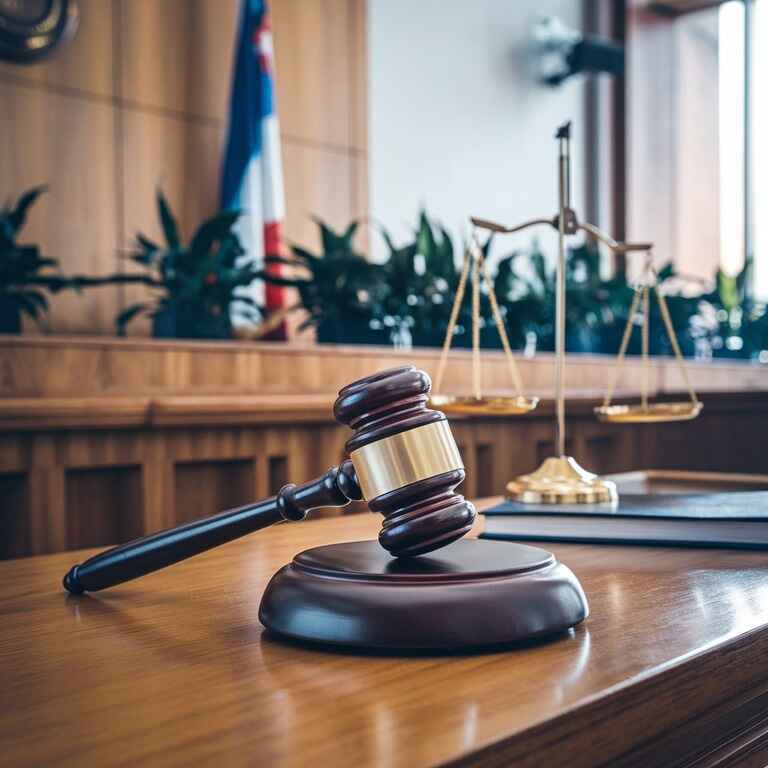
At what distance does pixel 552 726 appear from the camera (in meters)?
0.44

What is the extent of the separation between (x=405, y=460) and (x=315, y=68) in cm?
409

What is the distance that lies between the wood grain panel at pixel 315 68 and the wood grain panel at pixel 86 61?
0.83 metres

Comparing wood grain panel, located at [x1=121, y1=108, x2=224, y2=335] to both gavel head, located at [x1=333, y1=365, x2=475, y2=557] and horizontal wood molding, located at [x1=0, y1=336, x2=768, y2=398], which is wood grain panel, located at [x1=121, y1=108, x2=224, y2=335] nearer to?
horizontal wood molding, located at [x1=0, y1=336, x2=768, y2=398]

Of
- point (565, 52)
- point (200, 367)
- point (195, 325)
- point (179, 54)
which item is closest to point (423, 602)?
point (200, 367)

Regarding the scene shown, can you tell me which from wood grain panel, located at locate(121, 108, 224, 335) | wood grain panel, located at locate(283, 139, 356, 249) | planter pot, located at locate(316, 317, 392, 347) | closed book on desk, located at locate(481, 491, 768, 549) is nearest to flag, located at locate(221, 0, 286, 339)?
wood grain panel, located at locate(121, 108, 224, 335)

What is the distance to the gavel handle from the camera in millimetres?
643

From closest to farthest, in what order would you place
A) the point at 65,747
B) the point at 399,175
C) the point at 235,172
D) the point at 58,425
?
the point at 65,747 → the point at 58,425 → the point at 235,172 → the point at 399,175

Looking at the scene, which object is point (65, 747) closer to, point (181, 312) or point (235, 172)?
point (181, 312)

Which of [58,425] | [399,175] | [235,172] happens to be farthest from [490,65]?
[58,425]

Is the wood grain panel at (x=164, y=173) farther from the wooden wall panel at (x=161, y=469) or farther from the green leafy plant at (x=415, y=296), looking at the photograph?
the wooden wall panel at (x=161, y=469)

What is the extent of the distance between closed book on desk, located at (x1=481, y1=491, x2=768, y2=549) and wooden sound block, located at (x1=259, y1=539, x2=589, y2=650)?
319 millimetres

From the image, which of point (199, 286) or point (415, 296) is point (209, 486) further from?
point (415, 296)

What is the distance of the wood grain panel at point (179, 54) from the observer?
3.74 metres

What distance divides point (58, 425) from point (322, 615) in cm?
105
